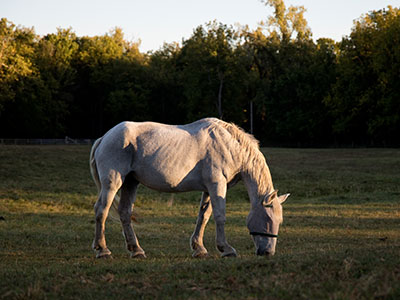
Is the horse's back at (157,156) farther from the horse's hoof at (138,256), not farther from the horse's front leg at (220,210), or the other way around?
the horse's hoof at (138,256)

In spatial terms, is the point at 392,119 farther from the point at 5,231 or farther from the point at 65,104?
the point at 5,231

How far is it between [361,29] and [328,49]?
30.3 ft

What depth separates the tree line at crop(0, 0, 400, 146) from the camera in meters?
53.8

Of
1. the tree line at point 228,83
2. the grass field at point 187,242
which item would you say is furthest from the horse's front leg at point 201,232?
the tree line at point 228,83

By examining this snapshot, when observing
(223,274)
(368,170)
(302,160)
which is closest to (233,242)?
(223,274)

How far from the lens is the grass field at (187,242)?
572 centimetres

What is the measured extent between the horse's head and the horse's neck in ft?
0.55

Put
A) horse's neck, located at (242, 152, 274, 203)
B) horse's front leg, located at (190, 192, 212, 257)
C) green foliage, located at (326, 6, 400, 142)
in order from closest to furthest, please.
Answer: horse's neck, located at (242, 152, 274, 203)
horse's front leg, located at (190, 192, 212, 257)
green foliage, located at (326, 6, 400, 142)

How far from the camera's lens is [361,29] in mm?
56250

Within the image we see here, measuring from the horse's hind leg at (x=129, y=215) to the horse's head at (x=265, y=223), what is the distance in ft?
6.62

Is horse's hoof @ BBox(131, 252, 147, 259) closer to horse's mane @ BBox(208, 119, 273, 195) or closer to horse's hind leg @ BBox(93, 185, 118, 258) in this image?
horse's hind leg @ BBox(93, 185, 118, 258)

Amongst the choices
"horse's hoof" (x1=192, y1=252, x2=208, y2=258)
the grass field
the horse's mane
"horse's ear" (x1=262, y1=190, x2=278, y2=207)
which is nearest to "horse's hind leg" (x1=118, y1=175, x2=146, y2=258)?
the grass field

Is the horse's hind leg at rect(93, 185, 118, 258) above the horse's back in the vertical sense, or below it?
below

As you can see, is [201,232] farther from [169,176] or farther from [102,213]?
[102,213]
